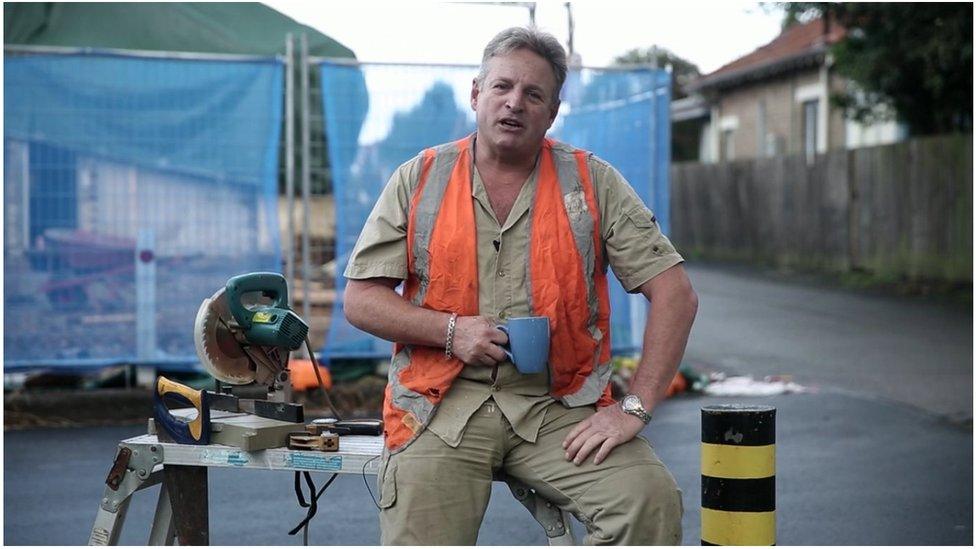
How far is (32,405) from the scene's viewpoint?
30.7ft

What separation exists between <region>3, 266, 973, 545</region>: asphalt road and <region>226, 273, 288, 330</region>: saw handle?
6.58 feet

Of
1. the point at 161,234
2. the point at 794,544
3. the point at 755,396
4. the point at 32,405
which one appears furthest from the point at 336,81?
the point at 794,544

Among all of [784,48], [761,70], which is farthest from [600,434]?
[784,48]

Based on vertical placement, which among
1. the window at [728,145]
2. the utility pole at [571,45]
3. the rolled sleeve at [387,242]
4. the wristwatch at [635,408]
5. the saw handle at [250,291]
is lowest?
the wristwatch at [635,408]

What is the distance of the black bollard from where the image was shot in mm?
3957

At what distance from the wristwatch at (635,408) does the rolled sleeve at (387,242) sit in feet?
2.32

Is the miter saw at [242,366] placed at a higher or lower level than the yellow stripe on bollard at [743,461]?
higher

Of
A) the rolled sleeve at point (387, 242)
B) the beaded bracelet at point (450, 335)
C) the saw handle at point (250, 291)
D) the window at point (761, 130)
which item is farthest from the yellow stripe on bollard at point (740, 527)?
the window at point (761, 130)

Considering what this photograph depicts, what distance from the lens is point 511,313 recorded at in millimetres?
3855

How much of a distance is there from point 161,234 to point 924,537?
5.47 metres

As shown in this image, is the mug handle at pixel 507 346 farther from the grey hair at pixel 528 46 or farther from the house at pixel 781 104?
the house at pixel 781 104

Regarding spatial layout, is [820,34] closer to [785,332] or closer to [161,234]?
[785,332]

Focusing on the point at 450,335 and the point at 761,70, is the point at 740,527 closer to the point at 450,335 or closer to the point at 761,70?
the point at 450,335

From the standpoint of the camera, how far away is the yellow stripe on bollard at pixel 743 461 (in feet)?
13.0
